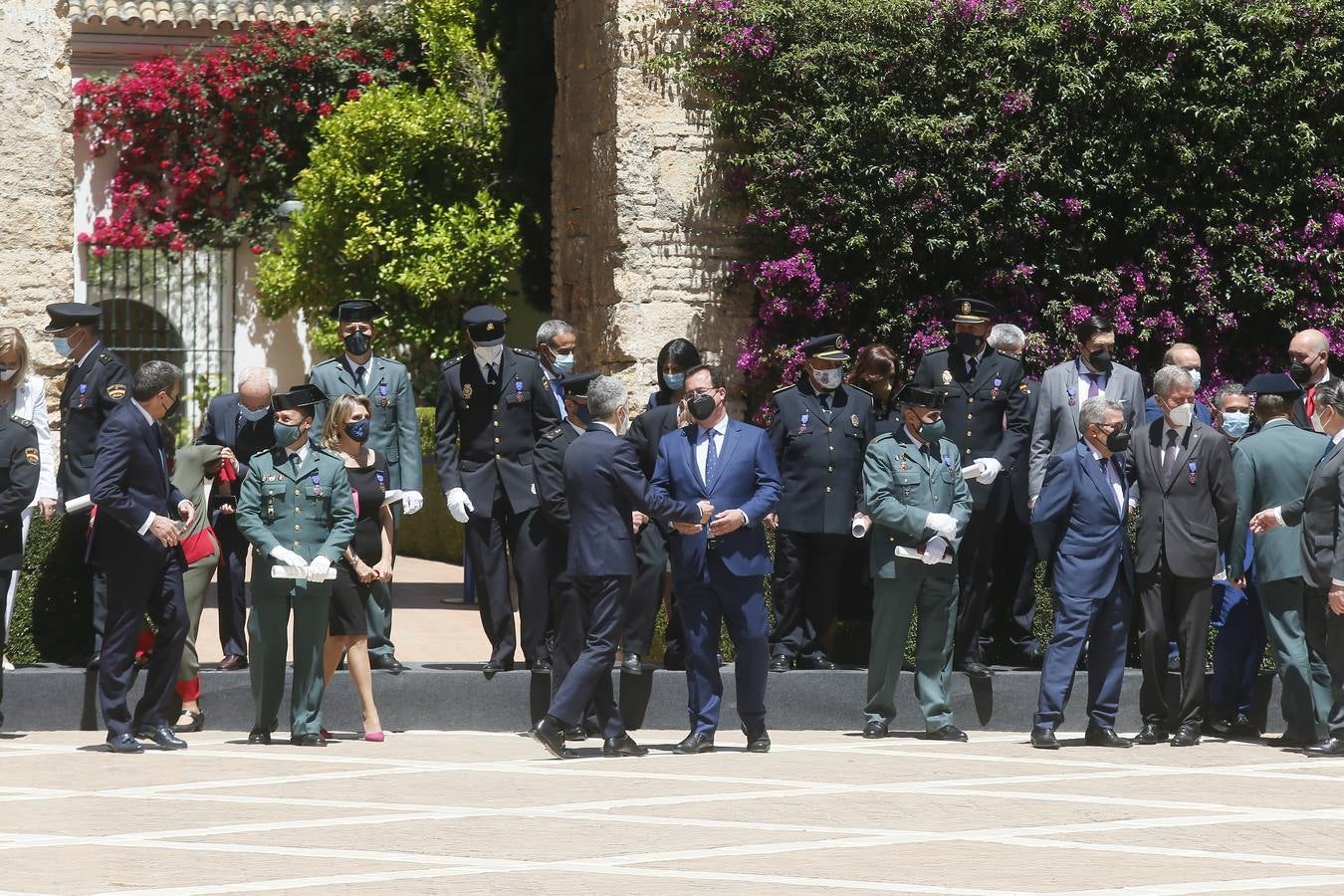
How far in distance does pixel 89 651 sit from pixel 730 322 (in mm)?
5745

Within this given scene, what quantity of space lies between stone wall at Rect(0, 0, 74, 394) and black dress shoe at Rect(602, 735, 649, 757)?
541cm

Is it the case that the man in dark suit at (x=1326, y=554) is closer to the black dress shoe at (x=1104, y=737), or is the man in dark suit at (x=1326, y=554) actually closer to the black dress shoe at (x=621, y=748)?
the black dress shoe at (x=1104, y=737)

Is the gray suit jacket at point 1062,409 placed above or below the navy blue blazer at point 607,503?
above

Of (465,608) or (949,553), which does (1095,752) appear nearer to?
(949,553)

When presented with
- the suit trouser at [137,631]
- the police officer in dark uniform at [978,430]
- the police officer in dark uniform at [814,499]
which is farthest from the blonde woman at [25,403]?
the police officer in dark uniform at [978,430]

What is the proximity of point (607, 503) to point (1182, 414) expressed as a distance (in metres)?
2.94

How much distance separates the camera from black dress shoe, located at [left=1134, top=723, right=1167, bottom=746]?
34.9 feet

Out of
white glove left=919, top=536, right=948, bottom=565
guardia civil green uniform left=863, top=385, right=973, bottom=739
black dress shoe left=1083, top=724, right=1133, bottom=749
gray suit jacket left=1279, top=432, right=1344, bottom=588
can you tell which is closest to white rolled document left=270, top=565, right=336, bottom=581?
guardia civil green uniform left=863, top=385, right=973, bottom=739

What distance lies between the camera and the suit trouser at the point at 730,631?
9.99 m

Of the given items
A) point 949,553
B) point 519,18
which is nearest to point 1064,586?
point 949,553

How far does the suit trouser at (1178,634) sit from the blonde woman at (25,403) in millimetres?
5604

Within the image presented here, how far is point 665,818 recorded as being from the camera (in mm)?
8109

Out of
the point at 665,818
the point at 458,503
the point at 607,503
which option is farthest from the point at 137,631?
the point at 665,818

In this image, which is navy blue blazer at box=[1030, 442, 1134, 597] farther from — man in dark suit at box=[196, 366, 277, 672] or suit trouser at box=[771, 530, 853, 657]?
man in dark suit at box=[196, 366, 277, 672]
